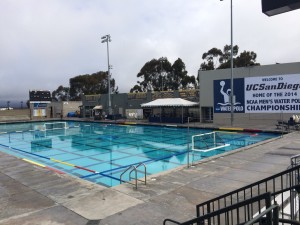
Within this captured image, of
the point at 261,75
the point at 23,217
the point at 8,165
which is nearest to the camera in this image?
the point at 23,217

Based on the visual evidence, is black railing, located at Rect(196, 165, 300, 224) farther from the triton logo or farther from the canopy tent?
the canopy tent

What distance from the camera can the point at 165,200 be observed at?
7426 mm

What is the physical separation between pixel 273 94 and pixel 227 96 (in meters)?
4.69

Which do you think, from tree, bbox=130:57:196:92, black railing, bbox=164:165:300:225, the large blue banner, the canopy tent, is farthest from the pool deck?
tree, bbox=130:57:196:92

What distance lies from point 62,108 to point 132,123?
21986 millimetres

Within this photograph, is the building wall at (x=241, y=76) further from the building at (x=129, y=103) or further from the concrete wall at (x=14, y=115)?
the concrete wall at (x=14, y=115)

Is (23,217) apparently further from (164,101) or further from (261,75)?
(164,101)

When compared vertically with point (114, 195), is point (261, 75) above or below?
above

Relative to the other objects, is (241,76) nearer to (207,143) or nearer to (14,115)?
(207,143)

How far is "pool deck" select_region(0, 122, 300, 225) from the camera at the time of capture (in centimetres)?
651

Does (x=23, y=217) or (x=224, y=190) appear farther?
(x=224, y=190)

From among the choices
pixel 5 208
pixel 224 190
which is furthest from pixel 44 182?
pixel 224 190

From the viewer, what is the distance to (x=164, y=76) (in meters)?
73.3

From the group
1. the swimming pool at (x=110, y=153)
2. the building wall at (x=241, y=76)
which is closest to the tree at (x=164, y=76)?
the building wall at (x=241, y=76)
